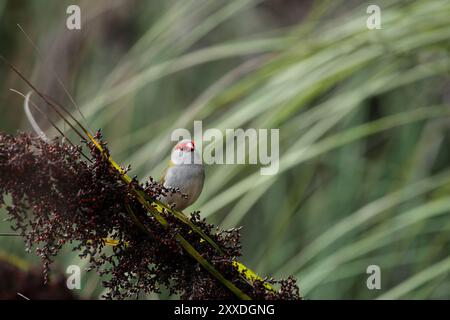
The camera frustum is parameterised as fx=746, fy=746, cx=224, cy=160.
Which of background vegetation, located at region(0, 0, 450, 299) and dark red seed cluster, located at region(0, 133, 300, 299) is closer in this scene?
dark red seed cluster, located at region(0, 133, 300, 299)

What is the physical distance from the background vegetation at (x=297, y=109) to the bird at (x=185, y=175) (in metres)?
0.14

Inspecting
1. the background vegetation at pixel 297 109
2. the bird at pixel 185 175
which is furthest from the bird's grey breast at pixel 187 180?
the background vegetation at pixel 297 109

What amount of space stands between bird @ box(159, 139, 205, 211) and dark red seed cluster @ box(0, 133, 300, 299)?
0.31 meters

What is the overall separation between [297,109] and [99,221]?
0.82m

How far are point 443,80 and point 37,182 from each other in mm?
1424

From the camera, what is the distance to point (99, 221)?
754 millimetres

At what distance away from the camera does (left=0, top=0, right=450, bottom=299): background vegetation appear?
132cm

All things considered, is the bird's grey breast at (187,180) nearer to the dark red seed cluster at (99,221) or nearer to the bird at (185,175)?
the bird at (185,175)

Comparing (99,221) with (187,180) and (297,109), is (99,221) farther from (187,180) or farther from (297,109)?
(297,109)

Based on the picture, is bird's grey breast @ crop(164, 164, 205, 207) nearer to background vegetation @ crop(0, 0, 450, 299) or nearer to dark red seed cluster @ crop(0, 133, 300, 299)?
background vegetation @ crop(0, 0, 450, 299)

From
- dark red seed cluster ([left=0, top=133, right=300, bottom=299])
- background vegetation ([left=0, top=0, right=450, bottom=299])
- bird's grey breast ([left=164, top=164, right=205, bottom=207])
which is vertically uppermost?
background vegetation ([left=0, top=0, right=450, bottom=299])

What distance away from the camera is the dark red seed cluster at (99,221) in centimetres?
71

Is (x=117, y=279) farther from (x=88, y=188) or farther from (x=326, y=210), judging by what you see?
(x=326, y=210)

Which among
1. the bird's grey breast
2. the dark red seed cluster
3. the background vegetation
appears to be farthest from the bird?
the dark red seed cluster
